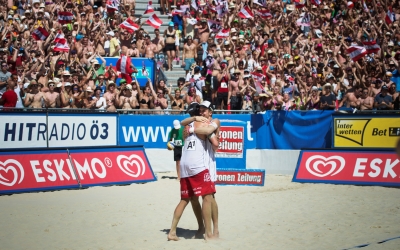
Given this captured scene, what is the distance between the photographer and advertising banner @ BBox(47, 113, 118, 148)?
51.3ft

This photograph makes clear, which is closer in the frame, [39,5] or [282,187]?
[282,187]

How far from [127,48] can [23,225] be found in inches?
466

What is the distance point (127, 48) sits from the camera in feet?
70.6

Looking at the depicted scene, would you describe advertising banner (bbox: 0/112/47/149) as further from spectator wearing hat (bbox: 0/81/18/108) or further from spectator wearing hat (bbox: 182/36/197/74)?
spectator wearing hat (bbox: 182/36/197/74)

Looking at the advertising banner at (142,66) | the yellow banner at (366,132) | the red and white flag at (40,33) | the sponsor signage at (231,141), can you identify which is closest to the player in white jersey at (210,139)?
the sponsor signage at (231,141)

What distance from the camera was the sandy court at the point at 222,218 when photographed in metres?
9.23

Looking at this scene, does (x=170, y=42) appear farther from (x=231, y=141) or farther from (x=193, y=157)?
(x=193, y=157)

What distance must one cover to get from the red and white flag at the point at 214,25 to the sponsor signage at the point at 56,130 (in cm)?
801

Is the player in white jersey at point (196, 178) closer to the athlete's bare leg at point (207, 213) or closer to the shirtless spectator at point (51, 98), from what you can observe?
the athlete's bare leg at point (207, 213)

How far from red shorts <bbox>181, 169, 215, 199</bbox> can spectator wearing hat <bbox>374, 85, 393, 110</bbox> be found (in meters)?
9.85

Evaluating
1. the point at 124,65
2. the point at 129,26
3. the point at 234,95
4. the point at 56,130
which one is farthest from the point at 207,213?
the point at 129,26

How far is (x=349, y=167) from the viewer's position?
15.6 meters

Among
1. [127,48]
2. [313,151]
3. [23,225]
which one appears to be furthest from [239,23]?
[23,225]

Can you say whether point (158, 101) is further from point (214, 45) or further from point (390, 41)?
point (390, 41)
